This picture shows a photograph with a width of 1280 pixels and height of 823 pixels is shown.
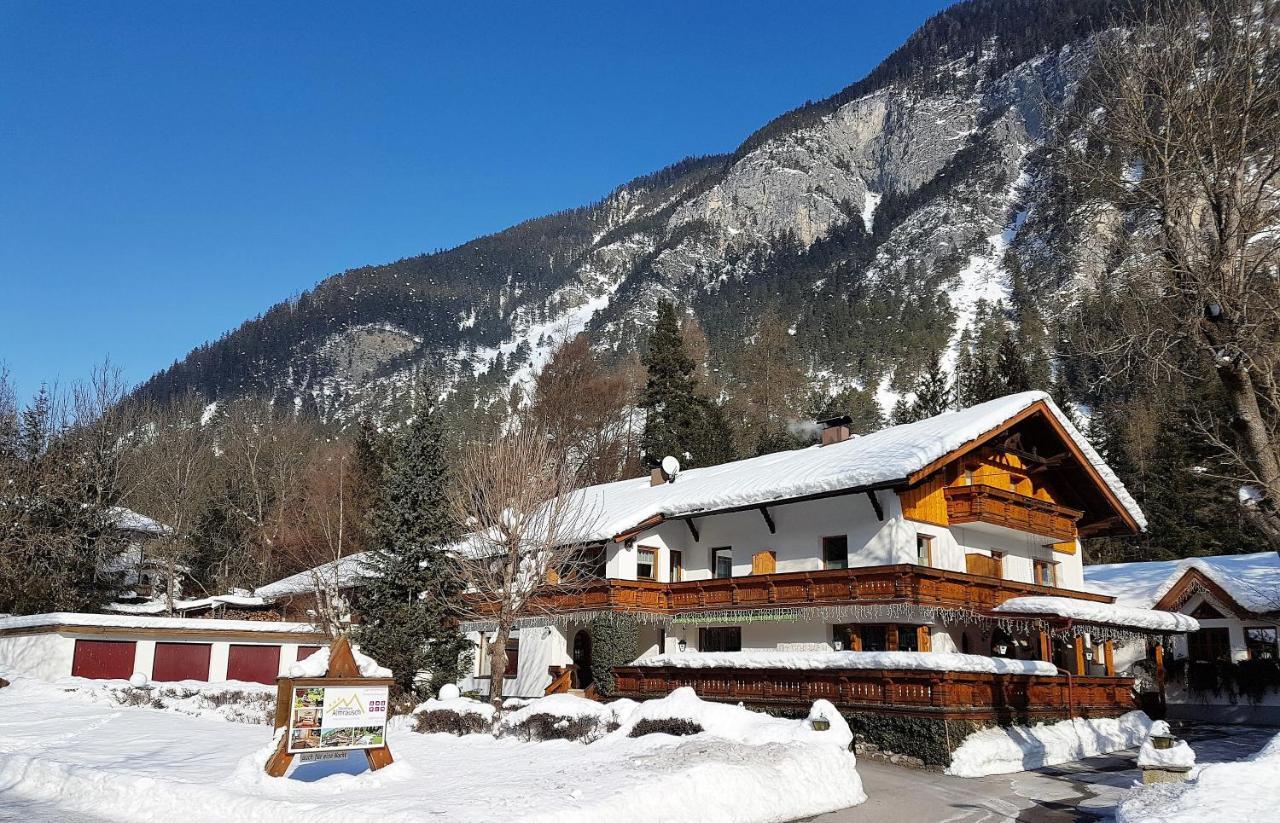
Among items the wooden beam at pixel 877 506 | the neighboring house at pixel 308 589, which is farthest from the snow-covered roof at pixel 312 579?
the wooden beam at pixel 877 506

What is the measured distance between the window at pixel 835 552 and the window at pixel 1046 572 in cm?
916

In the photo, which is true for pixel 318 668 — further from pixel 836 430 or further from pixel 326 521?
pixel 326 521

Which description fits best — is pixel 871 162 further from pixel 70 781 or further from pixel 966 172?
pixel 70 781

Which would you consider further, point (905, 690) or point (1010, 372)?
point (1010, 372)

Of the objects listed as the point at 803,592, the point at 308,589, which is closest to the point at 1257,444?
the point at 803,592

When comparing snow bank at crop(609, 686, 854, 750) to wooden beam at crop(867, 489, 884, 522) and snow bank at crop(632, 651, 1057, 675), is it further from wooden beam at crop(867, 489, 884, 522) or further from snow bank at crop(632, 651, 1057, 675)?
wooden beam at crop(867, 489, 884, 522)

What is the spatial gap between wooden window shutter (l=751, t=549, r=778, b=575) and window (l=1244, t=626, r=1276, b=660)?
1699 centimetres

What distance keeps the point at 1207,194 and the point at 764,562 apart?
17.6 metres

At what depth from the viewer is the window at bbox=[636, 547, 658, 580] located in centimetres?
3206

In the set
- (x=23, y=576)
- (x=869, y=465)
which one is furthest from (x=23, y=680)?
(x=869, y=465)

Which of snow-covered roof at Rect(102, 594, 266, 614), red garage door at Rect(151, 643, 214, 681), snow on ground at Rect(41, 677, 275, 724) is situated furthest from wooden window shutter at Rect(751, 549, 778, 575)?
snow-covered roof at Rect(102, 594, 266, 614)

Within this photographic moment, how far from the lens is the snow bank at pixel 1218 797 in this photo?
37.0 feet

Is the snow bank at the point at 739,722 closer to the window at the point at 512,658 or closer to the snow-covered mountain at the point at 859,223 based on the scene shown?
the window at the point at 512,658

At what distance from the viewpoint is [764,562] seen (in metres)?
30.4
